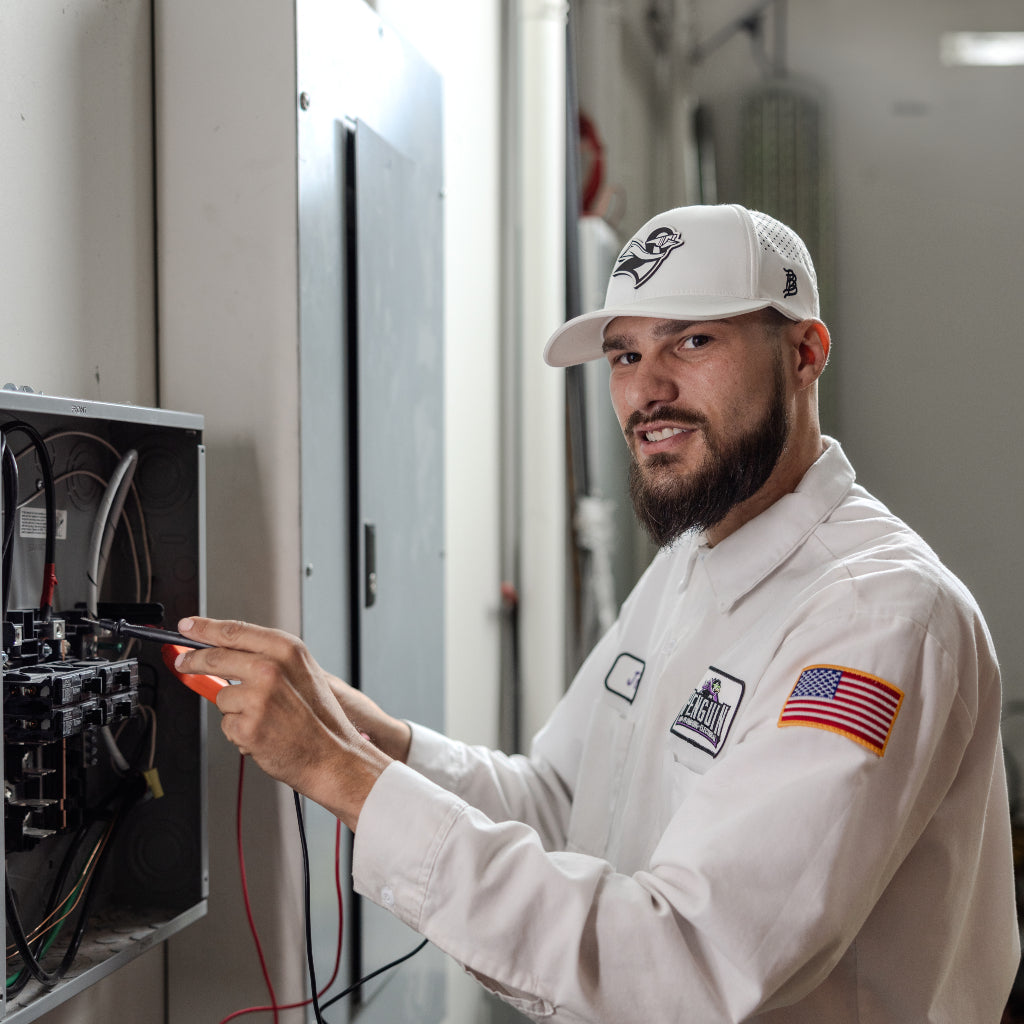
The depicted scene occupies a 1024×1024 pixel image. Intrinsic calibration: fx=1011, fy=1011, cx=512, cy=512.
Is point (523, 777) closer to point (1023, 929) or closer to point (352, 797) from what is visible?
point (352, 797)

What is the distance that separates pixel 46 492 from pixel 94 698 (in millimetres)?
194

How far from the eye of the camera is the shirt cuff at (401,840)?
2.86ft

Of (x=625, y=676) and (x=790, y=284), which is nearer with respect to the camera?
(x=790, y=284)

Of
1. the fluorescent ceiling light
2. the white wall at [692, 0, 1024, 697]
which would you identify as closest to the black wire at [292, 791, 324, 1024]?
the white wall at [692, 0, 1024, 697]

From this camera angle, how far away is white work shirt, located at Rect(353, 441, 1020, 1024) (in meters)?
0.82

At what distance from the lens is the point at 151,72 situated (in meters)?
1.24

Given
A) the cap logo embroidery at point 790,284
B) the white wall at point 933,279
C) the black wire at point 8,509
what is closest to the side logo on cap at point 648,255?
the cap logo embroidery at point 790,284

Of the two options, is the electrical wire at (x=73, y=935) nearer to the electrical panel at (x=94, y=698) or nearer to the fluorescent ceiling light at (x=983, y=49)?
the electrical panel at (x=94, y=698)

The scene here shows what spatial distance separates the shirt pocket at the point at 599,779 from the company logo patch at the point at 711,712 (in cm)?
17

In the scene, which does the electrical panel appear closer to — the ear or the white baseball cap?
the white baseball cap

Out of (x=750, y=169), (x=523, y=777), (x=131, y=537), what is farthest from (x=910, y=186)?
(x=131, y=537)

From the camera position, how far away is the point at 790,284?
1.14 m

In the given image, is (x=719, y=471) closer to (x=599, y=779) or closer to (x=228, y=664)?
(x=599, y=779)

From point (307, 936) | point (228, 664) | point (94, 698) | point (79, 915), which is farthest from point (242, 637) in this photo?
point (307, 936)
